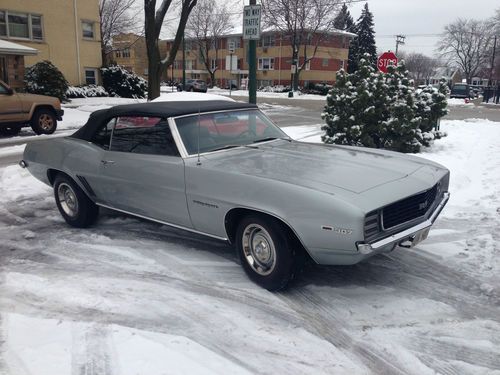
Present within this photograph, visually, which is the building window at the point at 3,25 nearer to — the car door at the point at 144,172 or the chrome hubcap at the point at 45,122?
the chrome hubcap at the point at 45,122

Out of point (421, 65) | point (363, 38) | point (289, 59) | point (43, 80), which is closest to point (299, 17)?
point (289, 59)

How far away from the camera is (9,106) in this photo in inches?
498

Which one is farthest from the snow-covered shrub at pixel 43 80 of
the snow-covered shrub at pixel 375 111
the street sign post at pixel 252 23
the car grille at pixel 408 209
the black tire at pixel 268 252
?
the car grille at pixel 408 209

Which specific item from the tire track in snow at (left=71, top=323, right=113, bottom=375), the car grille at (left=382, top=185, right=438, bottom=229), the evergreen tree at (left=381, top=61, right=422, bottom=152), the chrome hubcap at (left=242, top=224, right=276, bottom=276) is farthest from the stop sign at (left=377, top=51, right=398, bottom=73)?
the tire track in snow at (left=71, top=323, right=113, bottom=375)

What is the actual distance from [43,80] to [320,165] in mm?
20587

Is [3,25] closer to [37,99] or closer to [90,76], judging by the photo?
[90,76]

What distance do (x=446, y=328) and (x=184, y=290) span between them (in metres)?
2.01

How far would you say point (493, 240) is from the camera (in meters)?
4.87

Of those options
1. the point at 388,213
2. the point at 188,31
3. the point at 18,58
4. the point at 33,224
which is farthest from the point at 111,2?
the point at 388,213

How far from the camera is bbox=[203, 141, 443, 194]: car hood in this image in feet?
11.7

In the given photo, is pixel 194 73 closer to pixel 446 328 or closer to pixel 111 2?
pixel 111 2

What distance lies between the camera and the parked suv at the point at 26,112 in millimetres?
12625

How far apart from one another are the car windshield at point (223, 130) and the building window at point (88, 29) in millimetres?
25640

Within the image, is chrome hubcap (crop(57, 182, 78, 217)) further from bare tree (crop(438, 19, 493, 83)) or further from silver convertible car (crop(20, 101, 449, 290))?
bare tree (crop(438, 19, 493, 83))
